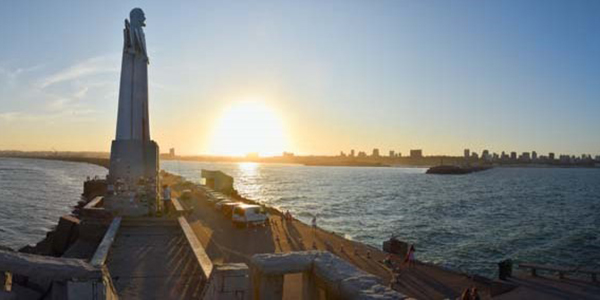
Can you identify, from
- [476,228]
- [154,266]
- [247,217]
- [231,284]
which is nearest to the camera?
[231,284]

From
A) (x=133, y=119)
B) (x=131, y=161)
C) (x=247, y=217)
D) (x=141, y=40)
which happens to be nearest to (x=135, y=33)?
(x=141, y=40)

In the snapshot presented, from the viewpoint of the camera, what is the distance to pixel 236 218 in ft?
89.1

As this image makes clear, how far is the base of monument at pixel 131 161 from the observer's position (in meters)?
23.4

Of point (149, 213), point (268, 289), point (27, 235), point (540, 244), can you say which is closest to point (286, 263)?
point (268, 289)

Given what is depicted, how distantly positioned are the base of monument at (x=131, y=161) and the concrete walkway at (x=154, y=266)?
4489 mm

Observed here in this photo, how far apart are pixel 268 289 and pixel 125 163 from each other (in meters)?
18.7

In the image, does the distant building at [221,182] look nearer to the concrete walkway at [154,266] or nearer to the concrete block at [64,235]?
the concrete block at [64,235]

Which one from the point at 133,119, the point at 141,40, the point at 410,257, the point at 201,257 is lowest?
the point at 410,257

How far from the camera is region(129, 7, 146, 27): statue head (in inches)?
983

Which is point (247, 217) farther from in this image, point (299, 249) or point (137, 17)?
point (137, 17)

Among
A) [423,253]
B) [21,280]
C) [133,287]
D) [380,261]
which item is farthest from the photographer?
[423,253]

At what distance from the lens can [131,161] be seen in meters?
23.8

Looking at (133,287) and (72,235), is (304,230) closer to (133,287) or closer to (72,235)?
(72,235)

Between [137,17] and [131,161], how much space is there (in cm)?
811
